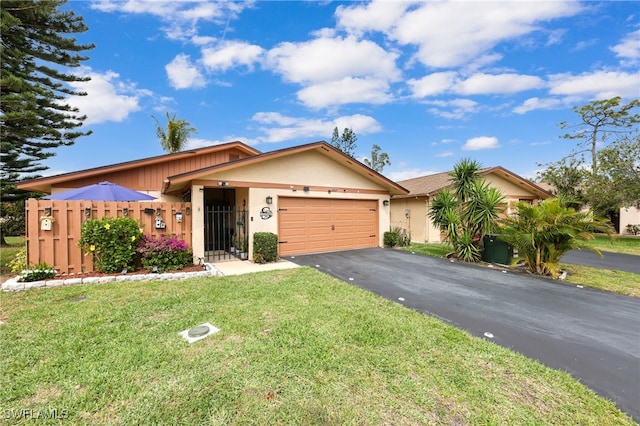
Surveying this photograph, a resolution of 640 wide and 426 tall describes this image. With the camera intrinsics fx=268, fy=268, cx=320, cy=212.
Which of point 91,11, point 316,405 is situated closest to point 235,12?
point 91,11

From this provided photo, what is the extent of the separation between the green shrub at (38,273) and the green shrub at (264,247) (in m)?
4.71

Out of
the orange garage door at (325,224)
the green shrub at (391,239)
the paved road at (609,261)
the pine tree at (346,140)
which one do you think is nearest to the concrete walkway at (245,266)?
the orange garage door at (325,224)

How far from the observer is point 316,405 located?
2307 mm

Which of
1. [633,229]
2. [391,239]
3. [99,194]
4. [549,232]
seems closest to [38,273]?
[99,194]

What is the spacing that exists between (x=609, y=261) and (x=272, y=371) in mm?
13042

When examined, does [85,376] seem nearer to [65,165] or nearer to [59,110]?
[59,110]

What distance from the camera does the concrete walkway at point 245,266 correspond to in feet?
24.2

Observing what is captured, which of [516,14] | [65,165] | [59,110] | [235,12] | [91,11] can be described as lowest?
[65,165]

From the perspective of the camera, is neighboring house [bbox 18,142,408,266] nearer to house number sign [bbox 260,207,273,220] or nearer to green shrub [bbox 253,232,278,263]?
house number sign [bbox 260,207,273,220]

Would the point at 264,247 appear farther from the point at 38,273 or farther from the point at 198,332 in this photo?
the point at 38,273

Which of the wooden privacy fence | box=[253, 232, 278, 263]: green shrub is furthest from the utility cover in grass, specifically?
the wooden privacy fence

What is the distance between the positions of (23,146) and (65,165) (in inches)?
71.0

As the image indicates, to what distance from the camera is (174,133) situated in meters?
19.3

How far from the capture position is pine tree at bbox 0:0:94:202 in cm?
906
